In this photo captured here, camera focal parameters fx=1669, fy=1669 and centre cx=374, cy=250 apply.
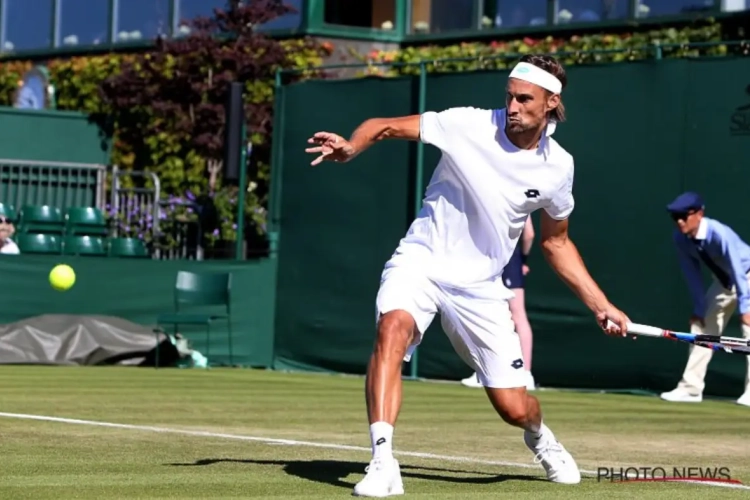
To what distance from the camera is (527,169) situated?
7.44m

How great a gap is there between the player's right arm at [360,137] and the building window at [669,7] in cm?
1263

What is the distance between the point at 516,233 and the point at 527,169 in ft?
1.03

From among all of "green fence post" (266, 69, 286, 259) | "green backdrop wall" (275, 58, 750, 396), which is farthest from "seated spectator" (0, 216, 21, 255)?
"green backdrop wall" (275, 58, 750, 396)

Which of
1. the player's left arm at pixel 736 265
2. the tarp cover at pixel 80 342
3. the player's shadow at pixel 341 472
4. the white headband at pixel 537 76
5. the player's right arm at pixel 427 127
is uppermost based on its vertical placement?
the white headband at pixel 537 76

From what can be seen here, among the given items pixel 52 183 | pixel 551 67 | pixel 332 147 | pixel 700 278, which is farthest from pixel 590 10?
pixel 332 147

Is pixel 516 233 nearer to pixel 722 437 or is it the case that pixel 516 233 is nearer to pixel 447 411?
pixel 722 437

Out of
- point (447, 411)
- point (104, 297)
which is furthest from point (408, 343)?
point (104, 297)

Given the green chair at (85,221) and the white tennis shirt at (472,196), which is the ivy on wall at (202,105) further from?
the white tennis shirt at (472,196)

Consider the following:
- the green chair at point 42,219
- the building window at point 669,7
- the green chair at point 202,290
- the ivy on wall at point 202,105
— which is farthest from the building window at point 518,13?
the green chair at point 42,219

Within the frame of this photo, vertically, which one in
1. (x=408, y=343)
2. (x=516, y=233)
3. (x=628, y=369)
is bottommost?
(x=628, y=369)

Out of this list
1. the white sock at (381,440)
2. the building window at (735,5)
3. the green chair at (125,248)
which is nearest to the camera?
the white sock at (381,440)

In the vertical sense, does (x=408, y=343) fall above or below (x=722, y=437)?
above

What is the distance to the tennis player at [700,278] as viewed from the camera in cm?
1396

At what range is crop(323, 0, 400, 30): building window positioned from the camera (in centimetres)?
2328
